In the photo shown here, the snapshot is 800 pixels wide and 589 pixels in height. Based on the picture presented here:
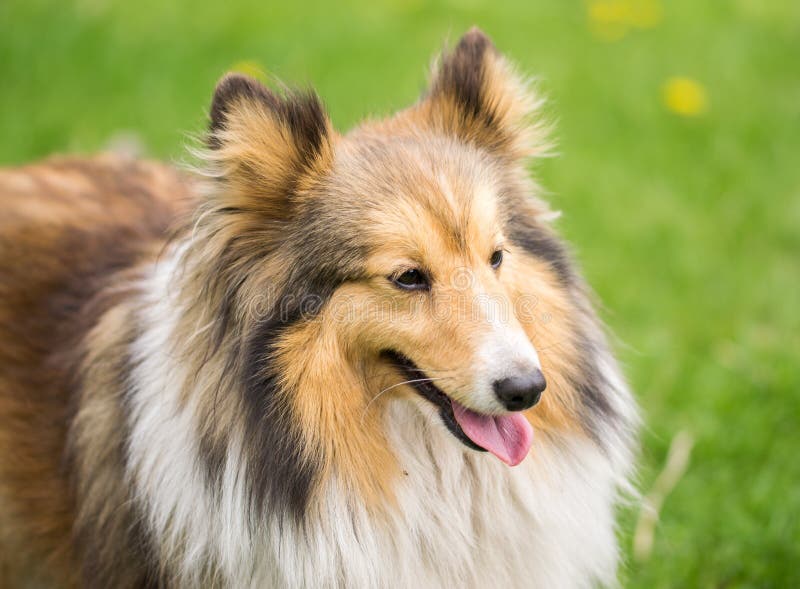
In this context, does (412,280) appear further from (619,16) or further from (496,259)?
(619,16)

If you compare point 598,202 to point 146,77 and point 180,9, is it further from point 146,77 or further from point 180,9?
point 180,9

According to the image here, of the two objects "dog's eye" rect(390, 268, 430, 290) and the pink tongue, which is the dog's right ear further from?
the pink tongue

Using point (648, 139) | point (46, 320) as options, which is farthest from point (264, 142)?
point (648, 139)

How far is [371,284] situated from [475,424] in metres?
0.53

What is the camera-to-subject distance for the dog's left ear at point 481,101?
3189 mm

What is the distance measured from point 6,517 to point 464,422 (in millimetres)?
1896

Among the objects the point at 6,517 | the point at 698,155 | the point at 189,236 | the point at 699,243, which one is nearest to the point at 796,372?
the point at 699,243

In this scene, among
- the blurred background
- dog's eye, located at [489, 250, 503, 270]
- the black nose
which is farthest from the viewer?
the blurred background

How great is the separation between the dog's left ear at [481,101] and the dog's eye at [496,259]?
47cm

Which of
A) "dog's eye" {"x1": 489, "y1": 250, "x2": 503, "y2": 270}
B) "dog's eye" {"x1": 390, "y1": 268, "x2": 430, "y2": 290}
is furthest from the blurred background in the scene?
"dog's eye" {"x1": 390, "y1": 268, "x2": 430, "y2": 290}

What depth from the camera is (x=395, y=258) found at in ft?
8.95

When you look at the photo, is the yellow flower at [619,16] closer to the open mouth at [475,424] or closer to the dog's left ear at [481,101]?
the dog's left ear at [481,101]

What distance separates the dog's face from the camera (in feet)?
8.77

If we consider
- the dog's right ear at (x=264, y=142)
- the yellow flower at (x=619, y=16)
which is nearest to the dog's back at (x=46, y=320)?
the dog's right ear at (x=264, y=142)
